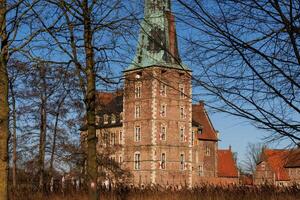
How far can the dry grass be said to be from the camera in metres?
12.2

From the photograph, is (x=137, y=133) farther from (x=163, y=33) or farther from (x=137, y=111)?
(x=163, y=33)

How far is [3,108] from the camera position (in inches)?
369

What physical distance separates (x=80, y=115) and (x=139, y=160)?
145 feet

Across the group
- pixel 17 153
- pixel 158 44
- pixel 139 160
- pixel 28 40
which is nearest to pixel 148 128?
pixel 139 160

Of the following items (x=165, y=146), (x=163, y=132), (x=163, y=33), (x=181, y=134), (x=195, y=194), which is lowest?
(x=195, y=194)

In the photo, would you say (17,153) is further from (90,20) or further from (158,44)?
(158,44)

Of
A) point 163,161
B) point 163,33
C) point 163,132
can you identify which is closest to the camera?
point 163,33

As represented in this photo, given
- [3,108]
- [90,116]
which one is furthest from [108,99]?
[3,108]

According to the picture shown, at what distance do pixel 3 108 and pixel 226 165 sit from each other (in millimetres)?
67665

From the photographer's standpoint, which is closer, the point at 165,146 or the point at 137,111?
the point at 165,146

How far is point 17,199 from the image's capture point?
14773 millimetres

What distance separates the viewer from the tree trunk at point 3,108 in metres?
9.21

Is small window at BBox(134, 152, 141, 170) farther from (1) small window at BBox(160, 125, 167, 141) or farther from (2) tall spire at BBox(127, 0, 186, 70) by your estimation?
(2) tall spire at BBox(127, 0, 186, 70)

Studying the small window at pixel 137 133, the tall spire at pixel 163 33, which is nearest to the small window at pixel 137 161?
the small window at pixel 137 133
